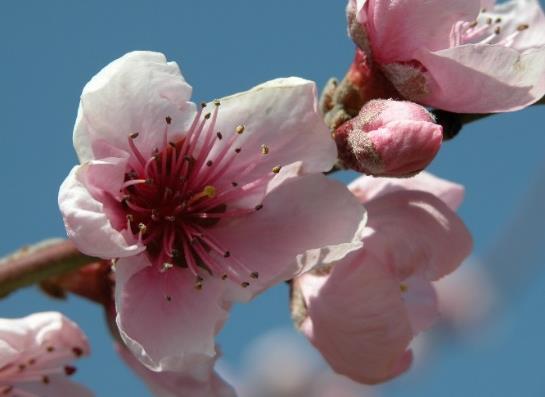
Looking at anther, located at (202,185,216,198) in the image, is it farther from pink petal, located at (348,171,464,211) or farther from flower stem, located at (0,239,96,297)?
pink petal, located at (348,171,464,211)

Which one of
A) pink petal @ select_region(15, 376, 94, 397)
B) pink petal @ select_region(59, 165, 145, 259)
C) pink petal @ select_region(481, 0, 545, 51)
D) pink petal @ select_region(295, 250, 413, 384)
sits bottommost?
pink petal @ select_region(15, 376, 94, 397)

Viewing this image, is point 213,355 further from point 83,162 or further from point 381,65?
point 381,65

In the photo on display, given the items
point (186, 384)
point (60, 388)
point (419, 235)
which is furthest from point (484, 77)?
point (60, 388)

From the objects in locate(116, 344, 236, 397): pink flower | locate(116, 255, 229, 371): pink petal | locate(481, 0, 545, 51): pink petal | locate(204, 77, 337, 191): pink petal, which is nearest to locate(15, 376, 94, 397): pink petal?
locate(116, 344, 236, 397): pink flower

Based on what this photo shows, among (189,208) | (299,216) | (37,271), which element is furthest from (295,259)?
(37,271)

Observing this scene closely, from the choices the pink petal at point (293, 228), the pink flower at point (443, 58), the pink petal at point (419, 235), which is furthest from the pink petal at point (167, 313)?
the pink flower at point (443, 58)
